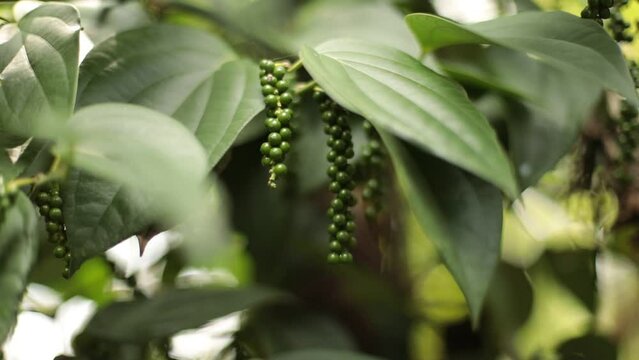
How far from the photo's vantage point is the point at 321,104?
524 millimetres

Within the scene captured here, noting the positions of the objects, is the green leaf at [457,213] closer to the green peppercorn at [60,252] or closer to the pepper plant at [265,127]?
the pepper plant at [265,127]

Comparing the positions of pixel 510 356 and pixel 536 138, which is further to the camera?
pixel 510 356

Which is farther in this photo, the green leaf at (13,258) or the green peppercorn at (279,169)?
the green peppercorn at (279,169)

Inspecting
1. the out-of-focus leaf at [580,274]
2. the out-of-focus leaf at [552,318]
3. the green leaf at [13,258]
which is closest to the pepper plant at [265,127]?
the green leaf at [13,258]

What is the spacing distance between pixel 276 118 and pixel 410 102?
0.08 metres

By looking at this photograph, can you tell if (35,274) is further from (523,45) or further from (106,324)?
(523,45)

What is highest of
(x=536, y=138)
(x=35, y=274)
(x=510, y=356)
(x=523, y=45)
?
(x=523, y=45)

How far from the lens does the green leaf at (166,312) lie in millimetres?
668

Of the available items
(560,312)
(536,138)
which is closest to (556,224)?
(560,312)

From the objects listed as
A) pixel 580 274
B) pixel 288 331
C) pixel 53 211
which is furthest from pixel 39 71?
pixel 580 274

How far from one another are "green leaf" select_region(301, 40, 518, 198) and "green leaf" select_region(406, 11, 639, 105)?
0.11 ft

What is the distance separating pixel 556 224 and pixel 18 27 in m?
0.75

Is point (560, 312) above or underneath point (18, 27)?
underneath

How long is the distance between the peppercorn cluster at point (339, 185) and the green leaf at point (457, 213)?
3 cm
